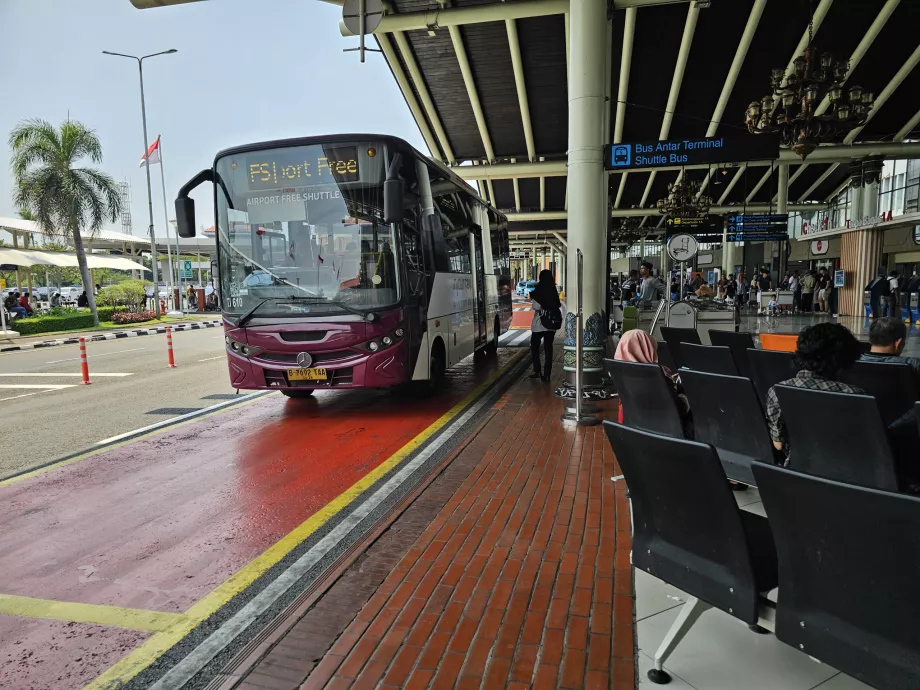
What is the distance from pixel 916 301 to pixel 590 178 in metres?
15.7

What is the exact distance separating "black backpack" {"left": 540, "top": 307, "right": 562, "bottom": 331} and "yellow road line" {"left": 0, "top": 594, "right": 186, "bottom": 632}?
284 inches

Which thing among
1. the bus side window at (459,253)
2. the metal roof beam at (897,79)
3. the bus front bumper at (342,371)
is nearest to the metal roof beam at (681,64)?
the metal roof beam at (897,79)

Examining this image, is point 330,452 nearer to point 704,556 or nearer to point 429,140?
point 704,556

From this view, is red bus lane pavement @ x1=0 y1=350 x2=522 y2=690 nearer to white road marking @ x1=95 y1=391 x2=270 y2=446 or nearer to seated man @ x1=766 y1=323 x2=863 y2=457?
white road marking @ x1=95 y1=391 x2=270 y2=446

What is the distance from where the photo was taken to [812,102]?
29.0ft

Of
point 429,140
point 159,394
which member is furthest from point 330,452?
point 429,140

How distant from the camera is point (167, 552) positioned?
393cm

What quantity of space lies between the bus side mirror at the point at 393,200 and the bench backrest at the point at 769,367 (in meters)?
3.98

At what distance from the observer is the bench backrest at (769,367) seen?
5047 mm

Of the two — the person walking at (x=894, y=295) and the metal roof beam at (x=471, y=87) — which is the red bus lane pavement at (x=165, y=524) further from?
the person walking at (x=894, y=295)

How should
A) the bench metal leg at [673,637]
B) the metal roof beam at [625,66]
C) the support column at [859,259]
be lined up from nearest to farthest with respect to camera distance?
the bench metal leg at [673,637] → the metal roof beam at [625,66] → the support column at [859,259]

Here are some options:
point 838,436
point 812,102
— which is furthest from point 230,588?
point 812,102

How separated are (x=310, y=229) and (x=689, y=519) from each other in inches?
237

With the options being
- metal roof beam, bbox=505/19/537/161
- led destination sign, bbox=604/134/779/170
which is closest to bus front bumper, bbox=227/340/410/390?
led destination sign, bbox=604/134/779/170
